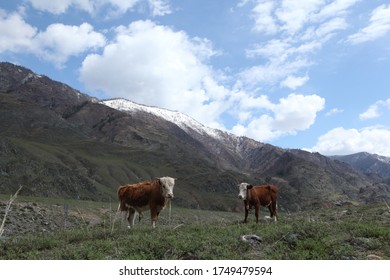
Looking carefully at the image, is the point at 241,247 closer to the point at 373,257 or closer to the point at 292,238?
the point at 292,238

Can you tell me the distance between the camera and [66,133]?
19575cm

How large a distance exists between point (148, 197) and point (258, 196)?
7.68 meters

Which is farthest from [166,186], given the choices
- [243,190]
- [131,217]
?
[243,190]

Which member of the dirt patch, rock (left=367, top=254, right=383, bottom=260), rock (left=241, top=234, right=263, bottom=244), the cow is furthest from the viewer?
the dirt patch

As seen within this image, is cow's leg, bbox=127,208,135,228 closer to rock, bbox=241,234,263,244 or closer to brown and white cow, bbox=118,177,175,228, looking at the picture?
brown and white cow, bbox=118,177,175,228

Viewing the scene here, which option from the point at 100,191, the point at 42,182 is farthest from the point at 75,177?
the point at 42,182

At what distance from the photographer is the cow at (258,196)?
2205 cm

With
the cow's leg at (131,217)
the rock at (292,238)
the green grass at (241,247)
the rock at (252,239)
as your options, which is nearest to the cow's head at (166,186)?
the cow's leg at (131,217)

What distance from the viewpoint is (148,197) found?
17922mm

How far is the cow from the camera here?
22047 mm

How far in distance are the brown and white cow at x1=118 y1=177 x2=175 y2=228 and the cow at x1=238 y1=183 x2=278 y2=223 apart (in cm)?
567

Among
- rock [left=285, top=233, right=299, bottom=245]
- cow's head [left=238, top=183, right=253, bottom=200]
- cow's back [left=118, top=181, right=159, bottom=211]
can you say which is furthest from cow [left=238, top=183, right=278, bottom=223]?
rock [left=285, top=233, right=299, bottom=245]

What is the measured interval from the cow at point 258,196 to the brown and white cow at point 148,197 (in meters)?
5.67
